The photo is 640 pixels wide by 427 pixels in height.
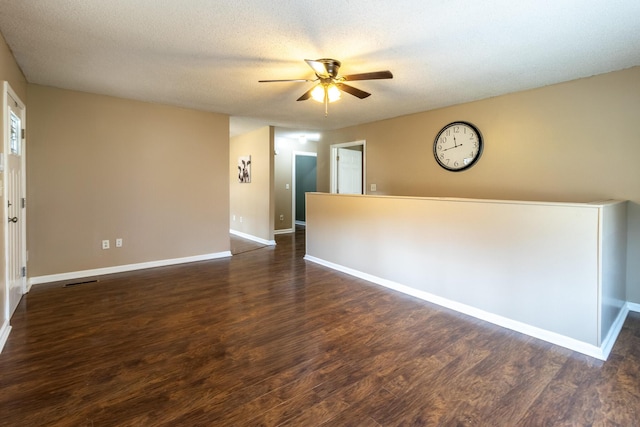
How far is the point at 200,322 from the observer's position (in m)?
2.77

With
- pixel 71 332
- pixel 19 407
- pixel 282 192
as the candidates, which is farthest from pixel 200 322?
pixel 282 192

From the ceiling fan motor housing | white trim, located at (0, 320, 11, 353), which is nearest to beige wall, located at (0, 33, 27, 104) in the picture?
white trim, located at (0, 320, 11, 353)

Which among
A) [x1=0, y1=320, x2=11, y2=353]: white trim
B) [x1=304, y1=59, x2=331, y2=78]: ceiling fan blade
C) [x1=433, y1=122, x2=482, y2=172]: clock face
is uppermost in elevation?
[x1=304, y1=59, x2=331, y2=78]: ceiling fan blade

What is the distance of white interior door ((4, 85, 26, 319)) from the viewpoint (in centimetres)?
265

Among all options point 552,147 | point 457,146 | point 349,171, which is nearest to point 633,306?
point 552,147

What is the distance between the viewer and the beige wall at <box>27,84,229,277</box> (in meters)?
3.77

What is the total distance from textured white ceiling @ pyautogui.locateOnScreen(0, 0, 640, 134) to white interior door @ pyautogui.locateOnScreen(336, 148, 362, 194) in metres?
2.78

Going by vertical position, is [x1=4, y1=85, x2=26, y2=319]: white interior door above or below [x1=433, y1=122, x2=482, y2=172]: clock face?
below

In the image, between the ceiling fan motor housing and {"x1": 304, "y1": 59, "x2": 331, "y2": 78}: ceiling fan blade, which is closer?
{"x1": 304, "y1": 59, "x2": 331, "y2": 78}: ceiling fan blade

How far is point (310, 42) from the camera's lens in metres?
2.53

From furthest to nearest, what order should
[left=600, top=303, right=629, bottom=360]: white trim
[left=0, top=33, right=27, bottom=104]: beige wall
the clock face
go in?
the clock face, [left=0, top=33, right=27, bottom=104]: beige wall, [left=600, top=303, right=629, bottom=360]: white trim

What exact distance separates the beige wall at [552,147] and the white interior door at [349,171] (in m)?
1.78

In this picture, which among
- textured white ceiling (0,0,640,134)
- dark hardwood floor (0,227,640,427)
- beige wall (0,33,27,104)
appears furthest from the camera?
beige wall (0,33,27,104)

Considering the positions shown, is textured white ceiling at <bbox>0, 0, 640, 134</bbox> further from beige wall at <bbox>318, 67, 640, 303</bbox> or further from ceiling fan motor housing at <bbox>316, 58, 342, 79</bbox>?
beige wall at <bbox>318, 67, 640, 303</bbox>
